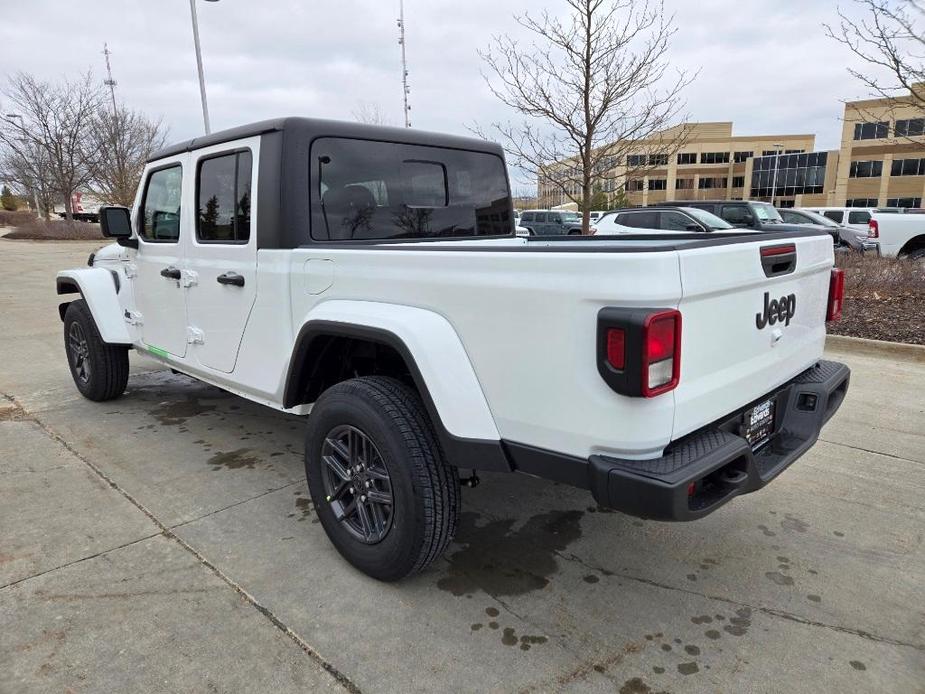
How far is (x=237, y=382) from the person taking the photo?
347cm

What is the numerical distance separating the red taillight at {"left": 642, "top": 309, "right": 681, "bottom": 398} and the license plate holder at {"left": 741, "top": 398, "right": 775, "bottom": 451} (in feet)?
2.09

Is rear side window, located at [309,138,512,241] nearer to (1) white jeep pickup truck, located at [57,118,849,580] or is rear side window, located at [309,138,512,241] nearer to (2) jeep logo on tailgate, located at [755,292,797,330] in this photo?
(1) white jeep pickup truck, located at [57,118,849,580]

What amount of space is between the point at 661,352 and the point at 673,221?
445 inches

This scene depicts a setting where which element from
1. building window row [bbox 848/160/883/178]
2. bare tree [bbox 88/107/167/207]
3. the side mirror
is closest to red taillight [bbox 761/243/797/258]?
the side mirror

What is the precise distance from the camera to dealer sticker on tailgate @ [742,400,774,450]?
2463mm

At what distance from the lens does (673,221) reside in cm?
1237

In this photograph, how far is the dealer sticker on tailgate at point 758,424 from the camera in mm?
2463

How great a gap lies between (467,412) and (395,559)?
72cm

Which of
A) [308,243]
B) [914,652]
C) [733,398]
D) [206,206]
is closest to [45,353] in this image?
→ [206,206]

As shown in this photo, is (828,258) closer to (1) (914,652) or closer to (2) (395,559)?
(1) (914,652)

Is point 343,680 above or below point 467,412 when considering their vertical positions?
below

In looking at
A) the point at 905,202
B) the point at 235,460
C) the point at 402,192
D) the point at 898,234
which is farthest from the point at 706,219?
the point at 905,202

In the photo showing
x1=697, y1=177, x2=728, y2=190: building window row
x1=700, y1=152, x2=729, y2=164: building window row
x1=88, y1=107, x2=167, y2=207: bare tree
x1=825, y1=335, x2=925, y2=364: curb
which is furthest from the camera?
x1=700, y1=152, x2=729, y2=164: building window row

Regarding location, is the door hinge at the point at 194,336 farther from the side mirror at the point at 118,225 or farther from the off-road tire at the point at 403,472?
the off-road tire at the point at 403,472
